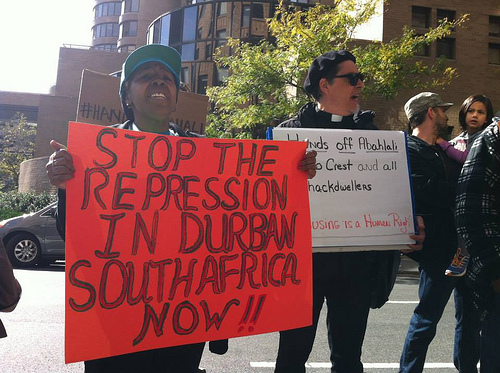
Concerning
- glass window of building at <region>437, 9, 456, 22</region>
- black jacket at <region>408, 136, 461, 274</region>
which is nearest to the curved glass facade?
glass window of building at <region>437, 9, 456, 22</region>

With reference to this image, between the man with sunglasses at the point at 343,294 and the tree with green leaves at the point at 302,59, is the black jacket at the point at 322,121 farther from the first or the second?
the tree with green leaves at the point at 302,59

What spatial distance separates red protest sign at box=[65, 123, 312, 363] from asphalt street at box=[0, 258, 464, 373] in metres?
2.06

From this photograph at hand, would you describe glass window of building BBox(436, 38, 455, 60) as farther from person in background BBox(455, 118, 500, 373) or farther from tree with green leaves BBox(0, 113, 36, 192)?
tree with green leaves BBox(0, 113, 36, 192)

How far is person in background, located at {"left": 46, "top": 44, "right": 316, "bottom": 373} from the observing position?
1985 millimetres

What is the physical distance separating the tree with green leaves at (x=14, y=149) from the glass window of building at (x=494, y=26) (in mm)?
35306

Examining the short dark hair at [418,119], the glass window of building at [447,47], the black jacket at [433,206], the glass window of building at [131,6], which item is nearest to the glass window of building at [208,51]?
the glass window of building at [447,47]

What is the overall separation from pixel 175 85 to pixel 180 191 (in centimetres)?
53

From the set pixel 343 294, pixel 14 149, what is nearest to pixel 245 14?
pixel 14 149

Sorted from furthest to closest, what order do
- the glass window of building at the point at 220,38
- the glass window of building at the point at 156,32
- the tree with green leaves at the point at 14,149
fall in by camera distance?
the tree with green leaves at the point at 14,149 < the glass window of building at the point at 156,32 < the glass window of building at the point at 220,38

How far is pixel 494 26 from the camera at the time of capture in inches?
885

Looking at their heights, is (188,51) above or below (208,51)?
above

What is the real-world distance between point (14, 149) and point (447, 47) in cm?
3537

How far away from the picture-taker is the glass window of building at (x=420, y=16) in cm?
2148

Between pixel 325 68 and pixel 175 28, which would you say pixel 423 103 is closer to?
pixel 325 68
